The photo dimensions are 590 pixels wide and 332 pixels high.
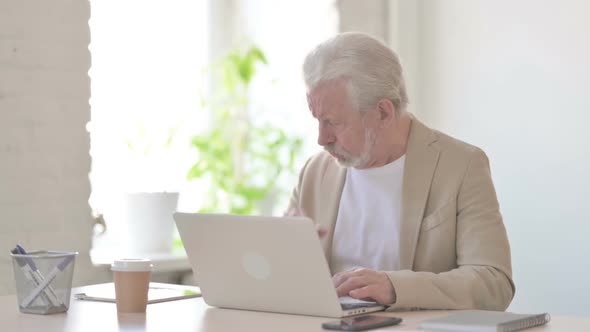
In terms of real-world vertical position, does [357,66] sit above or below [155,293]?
above

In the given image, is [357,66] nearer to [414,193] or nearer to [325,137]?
[325,137]

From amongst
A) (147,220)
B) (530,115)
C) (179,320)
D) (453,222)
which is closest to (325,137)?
(453,222)

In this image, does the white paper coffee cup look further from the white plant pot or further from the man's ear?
the white plant pot

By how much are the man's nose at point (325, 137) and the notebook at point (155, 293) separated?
0.48m

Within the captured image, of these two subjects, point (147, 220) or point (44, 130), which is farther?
point (147, 220)

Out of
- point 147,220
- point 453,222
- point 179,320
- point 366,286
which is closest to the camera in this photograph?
point 179,320

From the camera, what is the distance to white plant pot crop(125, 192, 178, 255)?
342cm

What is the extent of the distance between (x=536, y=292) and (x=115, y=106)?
169 cm

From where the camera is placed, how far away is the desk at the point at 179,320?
1747 mm

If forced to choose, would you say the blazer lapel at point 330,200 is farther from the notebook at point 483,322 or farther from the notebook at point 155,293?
the notebook at point 483,322

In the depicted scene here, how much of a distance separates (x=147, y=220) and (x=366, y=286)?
1602 millimetres

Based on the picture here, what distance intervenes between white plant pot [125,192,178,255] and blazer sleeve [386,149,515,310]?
1.36 m

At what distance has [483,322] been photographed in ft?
5.49

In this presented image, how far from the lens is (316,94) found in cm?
240
